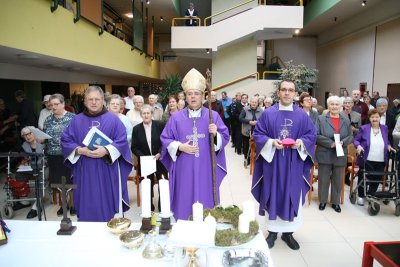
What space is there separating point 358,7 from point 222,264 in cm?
1412

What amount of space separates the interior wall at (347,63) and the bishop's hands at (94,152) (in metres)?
12.7

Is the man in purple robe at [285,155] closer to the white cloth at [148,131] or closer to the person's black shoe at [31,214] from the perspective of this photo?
the white cloth at [148,131]

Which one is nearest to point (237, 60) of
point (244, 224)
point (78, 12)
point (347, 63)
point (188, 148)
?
point (347, 63)

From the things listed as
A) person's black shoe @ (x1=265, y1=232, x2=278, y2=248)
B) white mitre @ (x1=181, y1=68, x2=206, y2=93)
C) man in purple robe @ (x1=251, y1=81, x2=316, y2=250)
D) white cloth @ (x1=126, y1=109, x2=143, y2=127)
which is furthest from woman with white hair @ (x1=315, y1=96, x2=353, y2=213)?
white cloth @ (x1=126, y1=109, x2=143, y2=127)

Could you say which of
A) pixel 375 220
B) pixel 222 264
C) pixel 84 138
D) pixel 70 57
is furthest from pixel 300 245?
pixel 70 57

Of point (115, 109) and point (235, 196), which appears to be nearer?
point (115, 109)

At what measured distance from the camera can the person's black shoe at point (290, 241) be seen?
378 centimetres

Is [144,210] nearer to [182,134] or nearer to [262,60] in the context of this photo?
[182,134]

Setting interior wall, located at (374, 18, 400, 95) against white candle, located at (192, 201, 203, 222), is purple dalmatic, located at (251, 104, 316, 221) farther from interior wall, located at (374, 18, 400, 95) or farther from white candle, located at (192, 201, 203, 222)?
interior wall, located at (374, 18, 400, 95)

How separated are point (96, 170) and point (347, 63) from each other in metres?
15.0

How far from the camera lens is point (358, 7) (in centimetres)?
1295

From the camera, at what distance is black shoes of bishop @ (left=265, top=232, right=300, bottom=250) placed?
12.4ft

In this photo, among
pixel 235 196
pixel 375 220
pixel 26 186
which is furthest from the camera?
pixel 235 196

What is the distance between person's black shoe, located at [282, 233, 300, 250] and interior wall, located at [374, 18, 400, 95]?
9461 millimetres
